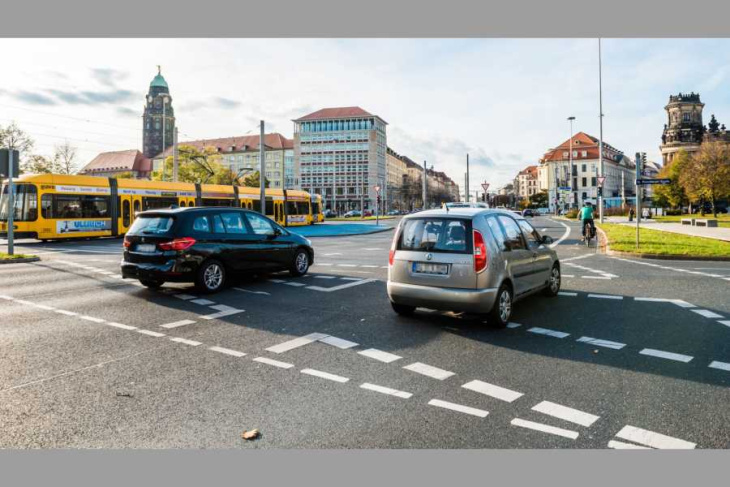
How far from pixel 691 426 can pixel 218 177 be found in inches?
2973

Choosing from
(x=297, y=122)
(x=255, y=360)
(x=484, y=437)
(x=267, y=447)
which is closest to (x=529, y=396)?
(x=484, y=437)

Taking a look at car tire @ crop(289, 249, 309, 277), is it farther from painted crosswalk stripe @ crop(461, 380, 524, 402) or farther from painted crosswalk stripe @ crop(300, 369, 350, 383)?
painted crosswalk stripe @ crop(461, 380, 524, 402)

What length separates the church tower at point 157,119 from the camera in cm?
12875

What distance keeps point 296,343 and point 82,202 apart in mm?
24834

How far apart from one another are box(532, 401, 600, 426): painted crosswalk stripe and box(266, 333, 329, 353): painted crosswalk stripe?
2848mm

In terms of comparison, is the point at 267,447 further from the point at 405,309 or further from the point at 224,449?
the point at 405,309

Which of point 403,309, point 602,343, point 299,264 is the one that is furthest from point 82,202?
point 602,343

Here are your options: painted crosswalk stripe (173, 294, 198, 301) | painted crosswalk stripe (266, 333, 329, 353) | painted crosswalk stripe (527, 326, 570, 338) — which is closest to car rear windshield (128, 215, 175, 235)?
painted crosswalk stripe (173, 294, 198, 301)

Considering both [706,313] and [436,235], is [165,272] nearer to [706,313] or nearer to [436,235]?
[436,235]

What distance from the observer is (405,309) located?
783 centimetres

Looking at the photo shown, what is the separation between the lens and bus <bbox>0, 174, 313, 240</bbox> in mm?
24828

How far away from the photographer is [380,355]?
5.71 m

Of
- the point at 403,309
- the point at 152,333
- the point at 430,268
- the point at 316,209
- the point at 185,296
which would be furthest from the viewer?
the point at 316,209

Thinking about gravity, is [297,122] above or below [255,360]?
above
